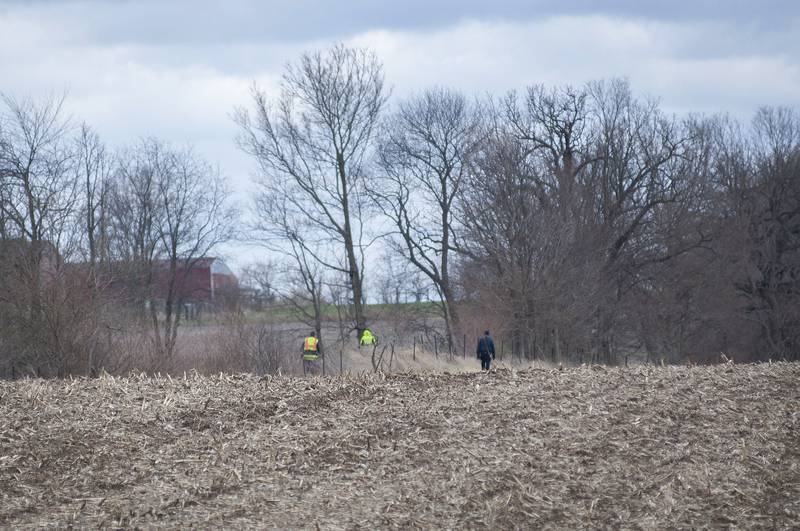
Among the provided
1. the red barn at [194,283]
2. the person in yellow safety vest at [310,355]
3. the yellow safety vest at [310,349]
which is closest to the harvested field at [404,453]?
the person in yellow safety vest at [310,355]

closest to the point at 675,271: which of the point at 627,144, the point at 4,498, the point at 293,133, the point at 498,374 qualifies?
the point at 627,144

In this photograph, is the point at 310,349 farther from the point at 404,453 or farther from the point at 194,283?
the point at 194,283

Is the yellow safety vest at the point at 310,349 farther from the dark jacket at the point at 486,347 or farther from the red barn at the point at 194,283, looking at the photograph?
the red barn at the point at 194,283

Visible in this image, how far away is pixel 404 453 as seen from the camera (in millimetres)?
7020

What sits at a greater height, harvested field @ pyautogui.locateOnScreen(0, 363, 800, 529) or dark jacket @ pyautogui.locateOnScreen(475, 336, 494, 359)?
dark jacket @ pyautogui.locateOnScreen(475, 336, 494, 359)

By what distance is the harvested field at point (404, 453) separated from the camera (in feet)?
19.1

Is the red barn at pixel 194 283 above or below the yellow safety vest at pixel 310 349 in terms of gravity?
above

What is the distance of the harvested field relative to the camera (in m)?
5.82

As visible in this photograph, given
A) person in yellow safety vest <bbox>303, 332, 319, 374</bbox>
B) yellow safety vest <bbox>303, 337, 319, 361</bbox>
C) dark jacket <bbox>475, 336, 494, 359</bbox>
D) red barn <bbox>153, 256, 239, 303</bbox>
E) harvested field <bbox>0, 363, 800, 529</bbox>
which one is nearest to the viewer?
harvested field <bbox>0, 363, 800, 529</bbox>

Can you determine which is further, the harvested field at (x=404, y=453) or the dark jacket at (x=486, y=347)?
the dark jacket at (x=486, y=347)

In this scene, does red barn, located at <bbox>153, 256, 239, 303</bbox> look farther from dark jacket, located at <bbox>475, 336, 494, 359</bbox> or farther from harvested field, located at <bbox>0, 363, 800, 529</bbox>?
harvested field, located at <bbox>0, 363, 800, 529</bbox>

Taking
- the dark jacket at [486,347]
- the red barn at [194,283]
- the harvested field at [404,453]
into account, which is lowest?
the harvested field at [404,453]

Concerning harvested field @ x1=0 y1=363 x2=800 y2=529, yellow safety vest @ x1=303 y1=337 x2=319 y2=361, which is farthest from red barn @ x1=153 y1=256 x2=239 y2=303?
harvested field @ x1=0 y1=363 x2=800 y2=529

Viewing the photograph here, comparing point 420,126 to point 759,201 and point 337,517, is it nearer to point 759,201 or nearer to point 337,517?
point 759,201
